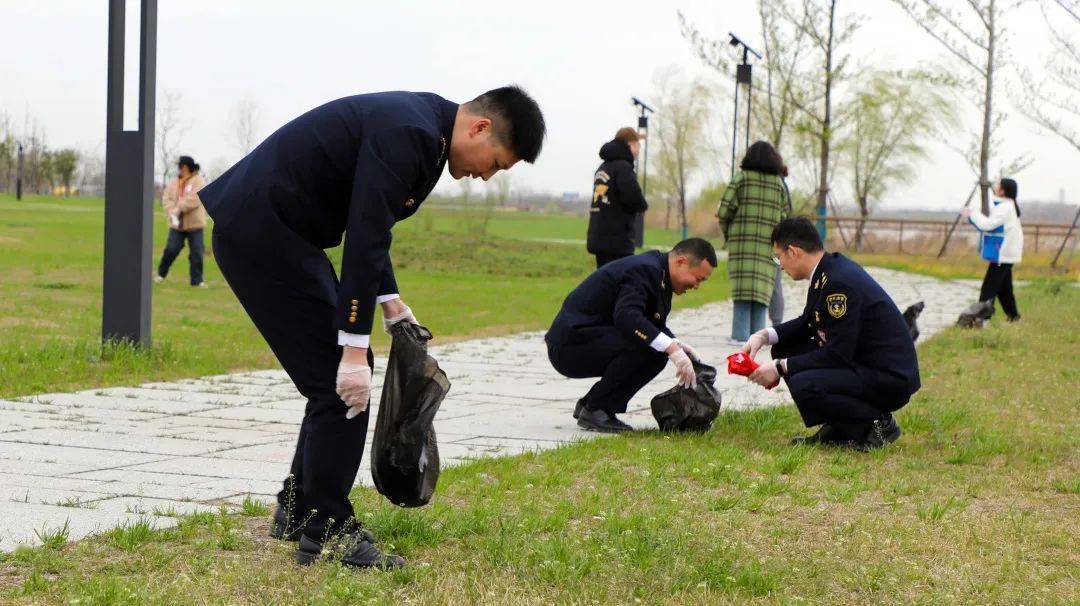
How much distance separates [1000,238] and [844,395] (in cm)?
870

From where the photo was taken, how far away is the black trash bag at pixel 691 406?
6.80 m

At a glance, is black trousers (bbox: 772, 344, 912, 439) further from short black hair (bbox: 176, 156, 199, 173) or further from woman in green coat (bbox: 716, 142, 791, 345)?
short black hair (bbox: 176, 156, 199, 173)

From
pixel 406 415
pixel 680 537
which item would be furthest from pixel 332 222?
pixel 680 537

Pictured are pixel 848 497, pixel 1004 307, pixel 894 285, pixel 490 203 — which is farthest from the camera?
pixel 490 203

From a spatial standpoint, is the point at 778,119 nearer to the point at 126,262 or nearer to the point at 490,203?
the point at 490,203

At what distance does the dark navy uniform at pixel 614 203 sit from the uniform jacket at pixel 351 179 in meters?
7.68

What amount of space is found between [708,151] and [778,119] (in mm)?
13050

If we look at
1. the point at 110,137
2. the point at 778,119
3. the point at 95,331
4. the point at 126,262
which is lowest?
the point at 95,331

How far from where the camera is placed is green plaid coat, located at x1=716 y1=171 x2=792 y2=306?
11.5 meters

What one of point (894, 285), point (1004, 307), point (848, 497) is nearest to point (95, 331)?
point (848, 497)

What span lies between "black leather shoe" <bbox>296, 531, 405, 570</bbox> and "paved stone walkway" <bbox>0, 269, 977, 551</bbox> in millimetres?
734

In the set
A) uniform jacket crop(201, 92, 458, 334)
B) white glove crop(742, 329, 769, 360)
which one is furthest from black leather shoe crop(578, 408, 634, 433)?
uniform jacket crop(201, 92, 458, 334)

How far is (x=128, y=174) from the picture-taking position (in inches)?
356

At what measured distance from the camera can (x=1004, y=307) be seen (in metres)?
15.1
